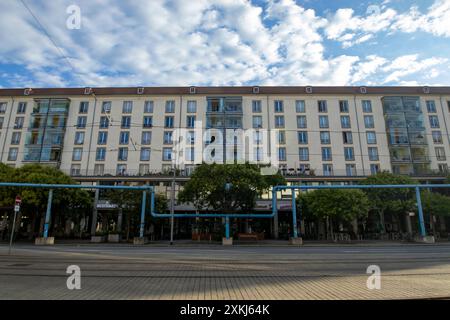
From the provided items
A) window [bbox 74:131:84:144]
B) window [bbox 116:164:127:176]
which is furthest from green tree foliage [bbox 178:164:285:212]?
window [bbox 74:131:84:144]

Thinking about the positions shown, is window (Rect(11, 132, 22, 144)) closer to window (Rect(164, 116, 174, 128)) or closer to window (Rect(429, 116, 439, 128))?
window (Rect(164, 116, 174, 128))

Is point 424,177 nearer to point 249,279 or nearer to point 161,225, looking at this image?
point 161,225

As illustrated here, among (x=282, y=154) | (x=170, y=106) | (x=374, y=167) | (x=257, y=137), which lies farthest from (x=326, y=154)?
(x=170, y=106)

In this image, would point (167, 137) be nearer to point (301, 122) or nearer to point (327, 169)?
point (301, 122)

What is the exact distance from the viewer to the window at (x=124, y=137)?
43916 mm

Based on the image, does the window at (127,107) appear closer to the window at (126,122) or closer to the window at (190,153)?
the window at (126,122)

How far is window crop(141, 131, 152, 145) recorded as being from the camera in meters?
44.1

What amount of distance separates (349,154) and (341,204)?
15375 millimetres

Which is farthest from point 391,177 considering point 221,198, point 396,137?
point 221,198

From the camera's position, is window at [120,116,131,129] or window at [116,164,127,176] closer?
window at [116,164,127,176]

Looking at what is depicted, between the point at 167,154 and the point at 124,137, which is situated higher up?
the point at 124,137

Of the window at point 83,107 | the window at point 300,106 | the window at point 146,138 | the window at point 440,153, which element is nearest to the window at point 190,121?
the window at point 146,138

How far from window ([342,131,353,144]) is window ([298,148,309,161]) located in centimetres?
612

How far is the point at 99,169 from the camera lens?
42.4 m
